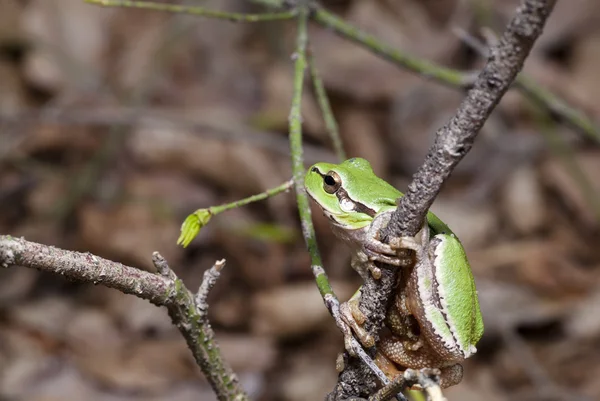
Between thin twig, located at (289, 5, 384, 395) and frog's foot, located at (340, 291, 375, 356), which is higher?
thin twig, located at (289, 5, 384, 395)

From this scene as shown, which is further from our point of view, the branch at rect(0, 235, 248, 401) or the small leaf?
the small leaf

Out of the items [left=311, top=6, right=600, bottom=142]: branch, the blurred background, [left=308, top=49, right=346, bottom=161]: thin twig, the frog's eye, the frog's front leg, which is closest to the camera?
the frog's front leg

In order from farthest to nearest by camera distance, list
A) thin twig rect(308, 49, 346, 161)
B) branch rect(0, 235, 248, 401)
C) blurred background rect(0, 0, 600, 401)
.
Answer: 1. blurred background rect(0, 0, 600, 401)
2. thin twig rect(308, 49, 346, 161)
3. branch rect(0, 235, 248, 401)

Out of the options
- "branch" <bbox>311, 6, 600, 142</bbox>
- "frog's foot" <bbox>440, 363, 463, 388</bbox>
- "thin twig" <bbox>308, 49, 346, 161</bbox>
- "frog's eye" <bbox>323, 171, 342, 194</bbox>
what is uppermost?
"branch" <bbox>311, 6, 600, 142</bbox>

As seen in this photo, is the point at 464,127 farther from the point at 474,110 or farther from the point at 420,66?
the point at 420,66

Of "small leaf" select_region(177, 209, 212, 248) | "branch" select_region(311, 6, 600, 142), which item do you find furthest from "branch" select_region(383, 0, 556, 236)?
"branch" select_region(311, 6, 600, 142)

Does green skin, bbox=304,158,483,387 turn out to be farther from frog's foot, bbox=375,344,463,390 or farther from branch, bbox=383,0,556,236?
branch, bbox=383,0,556,236

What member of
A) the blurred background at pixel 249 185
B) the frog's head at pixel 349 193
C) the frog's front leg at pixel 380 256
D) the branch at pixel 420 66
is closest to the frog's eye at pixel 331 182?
the frog's head at pixel 349 193

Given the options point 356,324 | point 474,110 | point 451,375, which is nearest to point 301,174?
point 356,324
